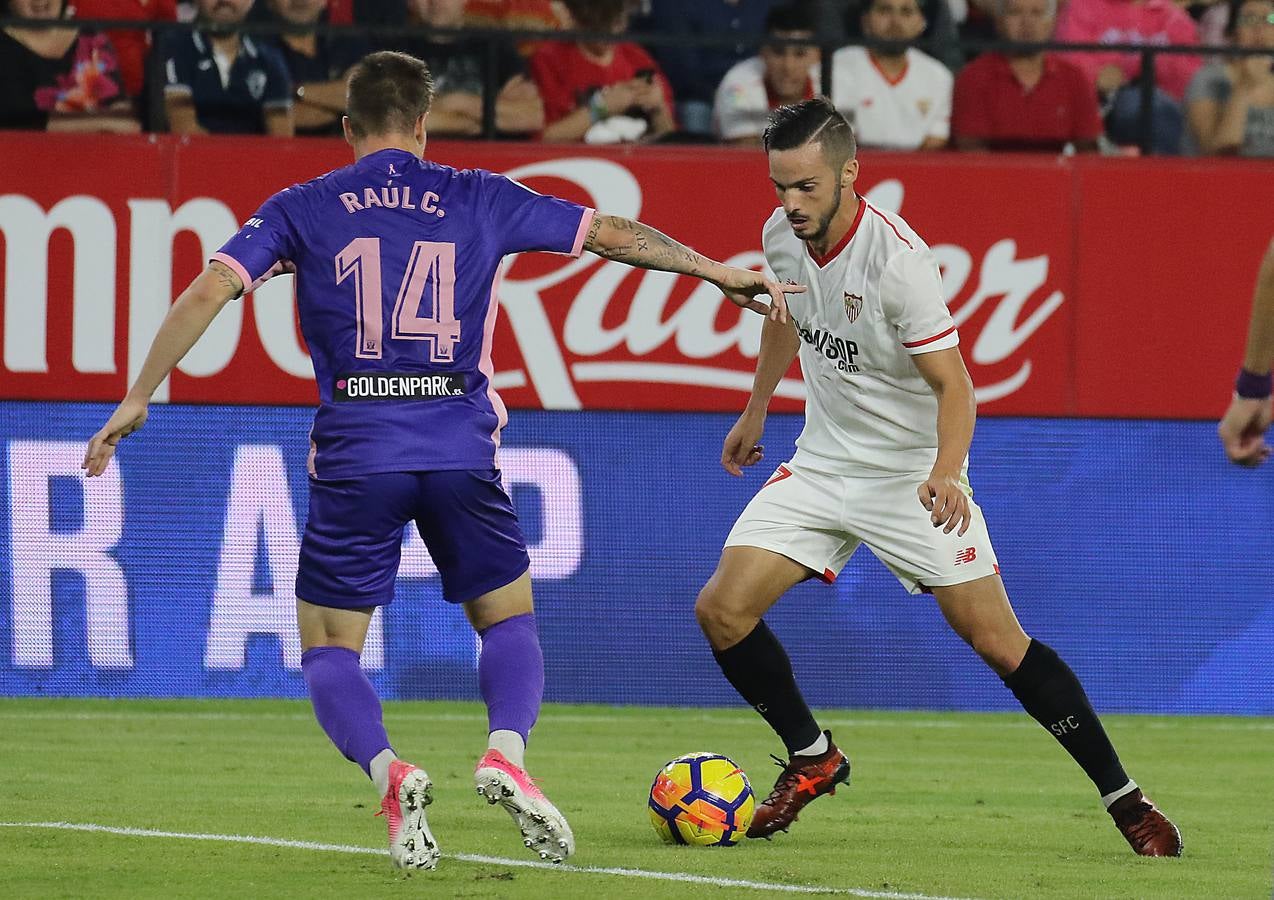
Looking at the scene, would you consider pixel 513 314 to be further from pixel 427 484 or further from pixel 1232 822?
pixel 427 484

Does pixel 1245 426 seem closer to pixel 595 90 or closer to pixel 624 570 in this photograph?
pixel 624 570

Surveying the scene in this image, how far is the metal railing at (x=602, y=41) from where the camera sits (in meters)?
11.2

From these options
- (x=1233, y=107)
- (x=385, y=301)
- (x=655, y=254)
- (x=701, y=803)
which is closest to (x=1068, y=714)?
(x=701, y=803)

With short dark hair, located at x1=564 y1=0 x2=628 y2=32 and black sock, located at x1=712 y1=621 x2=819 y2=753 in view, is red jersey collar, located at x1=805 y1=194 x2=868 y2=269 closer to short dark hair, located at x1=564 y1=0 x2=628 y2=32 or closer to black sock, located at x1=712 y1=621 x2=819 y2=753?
black sock, located at x1=712 y1=621 x2=819 y2=753

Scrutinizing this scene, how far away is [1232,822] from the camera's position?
7.26 m

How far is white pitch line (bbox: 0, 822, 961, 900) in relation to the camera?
5.30m

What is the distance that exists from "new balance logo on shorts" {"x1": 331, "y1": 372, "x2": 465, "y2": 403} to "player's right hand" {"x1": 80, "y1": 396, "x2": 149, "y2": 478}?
51 cm

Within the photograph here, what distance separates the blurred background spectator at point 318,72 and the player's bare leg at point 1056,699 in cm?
613

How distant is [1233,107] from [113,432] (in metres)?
8.70

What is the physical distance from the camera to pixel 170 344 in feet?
17.1

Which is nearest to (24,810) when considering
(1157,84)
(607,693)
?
(607,693)

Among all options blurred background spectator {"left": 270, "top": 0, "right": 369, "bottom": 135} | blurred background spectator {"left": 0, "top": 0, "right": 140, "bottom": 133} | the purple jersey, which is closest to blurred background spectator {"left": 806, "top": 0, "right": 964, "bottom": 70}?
blurred background spectator {"left": 270, "top": 0, "right": 369, "bottom": 135}

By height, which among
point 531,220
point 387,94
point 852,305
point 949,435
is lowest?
point 949,435

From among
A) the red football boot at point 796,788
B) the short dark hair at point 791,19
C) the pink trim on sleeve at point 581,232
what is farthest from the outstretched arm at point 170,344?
the short dark hair at point 791,19
